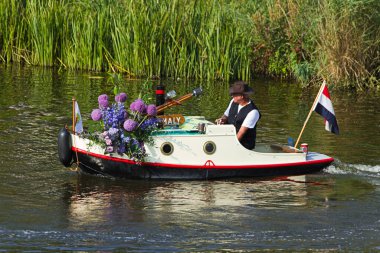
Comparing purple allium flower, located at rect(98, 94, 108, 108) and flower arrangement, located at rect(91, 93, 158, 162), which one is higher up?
purple allium flower, located at rect(98, 94, 108, 108)

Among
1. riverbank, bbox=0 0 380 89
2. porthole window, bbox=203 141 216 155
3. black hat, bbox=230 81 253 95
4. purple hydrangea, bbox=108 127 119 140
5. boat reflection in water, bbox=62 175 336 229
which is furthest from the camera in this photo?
riverbank, bbox=0 0 380 89

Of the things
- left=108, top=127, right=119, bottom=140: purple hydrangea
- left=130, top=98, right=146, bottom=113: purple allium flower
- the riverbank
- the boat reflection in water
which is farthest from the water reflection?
the riverbank

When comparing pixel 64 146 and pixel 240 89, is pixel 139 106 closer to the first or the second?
pixel 64 146

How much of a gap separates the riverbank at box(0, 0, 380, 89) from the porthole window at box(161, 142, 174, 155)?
25.8 ft

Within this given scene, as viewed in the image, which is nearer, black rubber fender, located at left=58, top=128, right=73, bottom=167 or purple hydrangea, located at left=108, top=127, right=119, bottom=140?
purple hydrangea, located at left=108, top=127, right=119, bottom=140

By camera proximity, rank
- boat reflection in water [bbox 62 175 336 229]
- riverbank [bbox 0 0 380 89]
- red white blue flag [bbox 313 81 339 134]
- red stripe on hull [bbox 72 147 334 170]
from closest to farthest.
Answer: boat reflection in water [bbox 62 175 336 229]
red stripe on hull [bbox 72 147 334 170]
red white blue flag [bbox 313 81 339 134]
riverbank [bbox 0 0 380 89]

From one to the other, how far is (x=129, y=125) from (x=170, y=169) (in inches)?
33.1

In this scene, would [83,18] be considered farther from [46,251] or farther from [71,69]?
[46,251]

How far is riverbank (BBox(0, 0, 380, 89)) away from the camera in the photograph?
1948 centimetres

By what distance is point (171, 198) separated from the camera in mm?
11523

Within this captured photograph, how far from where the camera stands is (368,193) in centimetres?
1195

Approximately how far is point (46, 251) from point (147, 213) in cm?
175

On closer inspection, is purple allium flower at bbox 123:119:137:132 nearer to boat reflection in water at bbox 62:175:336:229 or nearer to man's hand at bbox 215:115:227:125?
boat reflection in water at bbox 62:175:336:229

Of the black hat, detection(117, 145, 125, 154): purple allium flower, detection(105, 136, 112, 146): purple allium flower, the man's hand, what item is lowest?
detection(117, 145, 125, 154): purple allium flower
